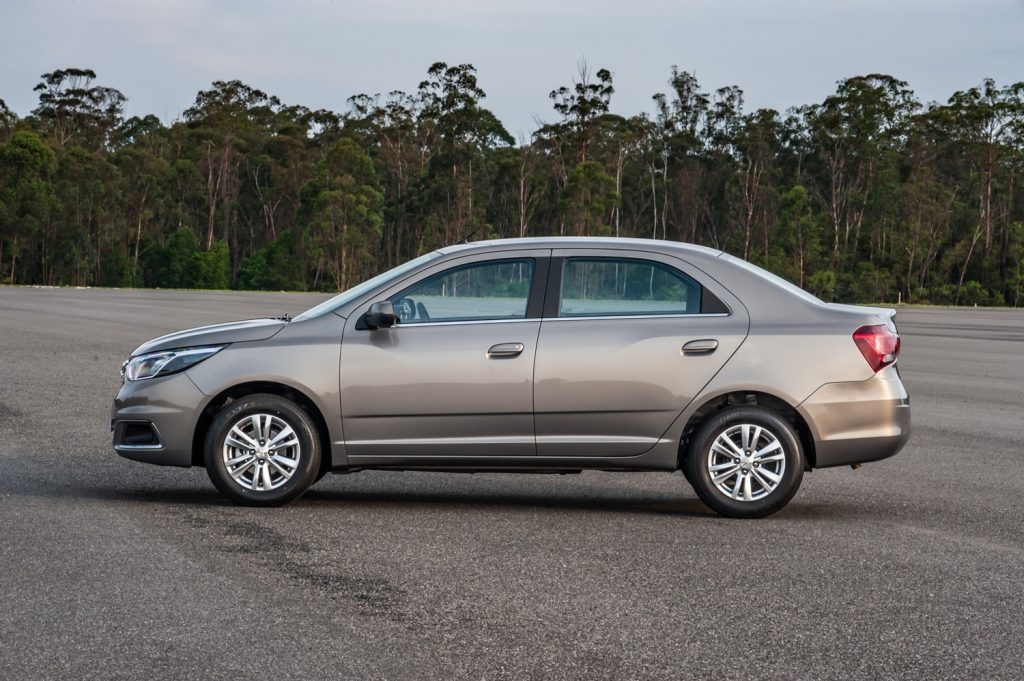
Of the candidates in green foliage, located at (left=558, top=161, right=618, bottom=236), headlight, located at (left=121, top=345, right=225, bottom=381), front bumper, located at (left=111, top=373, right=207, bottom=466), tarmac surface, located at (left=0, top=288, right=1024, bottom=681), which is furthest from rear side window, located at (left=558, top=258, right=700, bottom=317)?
green foliage, located at (left=558, top=161, right=618, bottom=236)

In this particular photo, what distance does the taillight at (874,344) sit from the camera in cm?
811

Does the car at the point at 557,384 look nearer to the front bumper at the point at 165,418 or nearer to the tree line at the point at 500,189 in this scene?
the front bumper at the point at 165,418

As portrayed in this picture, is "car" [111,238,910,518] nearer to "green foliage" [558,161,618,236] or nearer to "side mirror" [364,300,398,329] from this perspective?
"side mirror" [364,300,398,329]

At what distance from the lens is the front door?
26.5 ft

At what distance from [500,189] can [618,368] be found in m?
94.8

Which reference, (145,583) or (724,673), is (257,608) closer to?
(145,583)

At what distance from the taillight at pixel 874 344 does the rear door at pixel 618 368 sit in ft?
2.28

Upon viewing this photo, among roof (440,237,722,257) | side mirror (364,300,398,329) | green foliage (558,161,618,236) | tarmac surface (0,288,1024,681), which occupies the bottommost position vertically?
tarmac surface (0,288,1024,681)

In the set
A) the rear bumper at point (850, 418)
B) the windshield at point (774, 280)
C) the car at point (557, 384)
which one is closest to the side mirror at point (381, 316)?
the car at point (557, 384)

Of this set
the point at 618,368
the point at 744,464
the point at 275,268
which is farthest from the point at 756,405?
the point at 275,268

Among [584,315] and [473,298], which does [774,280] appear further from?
[473,298]

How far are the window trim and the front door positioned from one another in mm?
74

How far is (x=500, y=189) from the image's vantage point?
102 meters

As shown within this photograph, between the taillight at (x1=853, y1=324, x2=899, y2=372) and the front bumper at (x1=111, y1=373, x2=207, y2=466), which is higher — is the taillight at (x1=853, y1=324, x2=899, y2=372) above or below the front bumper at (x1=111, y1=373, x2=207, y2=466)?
above
